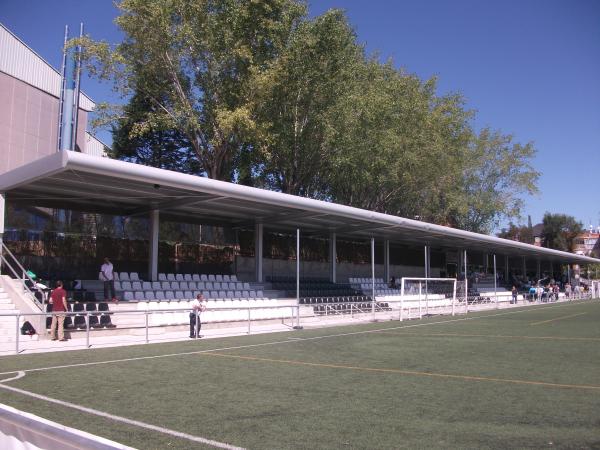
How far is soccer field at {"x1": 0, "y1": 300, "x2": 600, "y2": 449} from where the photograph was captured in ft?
18.2

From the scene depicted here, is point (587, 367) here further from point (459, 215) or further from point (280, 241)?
point (459, 215)

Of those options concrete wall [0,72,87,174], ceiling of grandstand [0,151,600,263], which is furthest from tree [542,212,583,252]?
concrete wall [0,72,87,174]

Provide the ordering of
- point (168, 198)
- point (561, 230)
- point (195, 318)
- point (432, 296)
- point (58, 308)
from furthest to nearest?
1. point (561, 230)
2. point (432, 296)
3. point (168, 198)
4. point (195, 318)
5. point (58, 308)

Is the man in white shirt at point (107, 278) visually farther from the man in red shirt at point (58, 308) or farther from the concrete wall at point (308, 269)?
the concrete wall at point (308, 269)

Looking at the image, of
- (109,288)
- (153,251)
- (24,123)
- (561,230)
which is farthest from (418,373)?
(561,230)

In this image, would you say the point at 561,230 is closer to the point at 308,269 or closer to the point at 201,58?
the point at 308,269

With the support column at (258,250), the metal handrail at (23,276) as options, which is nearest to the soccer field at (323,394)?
the metal handrail at (23,276)

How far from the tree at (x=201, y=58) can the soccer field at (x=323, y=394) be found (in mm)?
15815

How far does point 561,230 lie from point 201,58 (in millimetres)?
78151

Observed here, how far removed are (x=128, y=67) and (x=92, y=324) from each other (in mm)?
15736

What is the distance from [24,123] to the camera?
3055 cm

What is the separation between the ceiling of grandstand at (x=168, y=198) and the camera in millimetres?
15398

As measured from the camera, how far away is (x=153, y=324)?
1670cm

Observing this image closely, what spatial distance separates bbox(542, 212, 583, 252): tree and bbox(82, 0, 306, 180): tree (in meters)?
73.9
